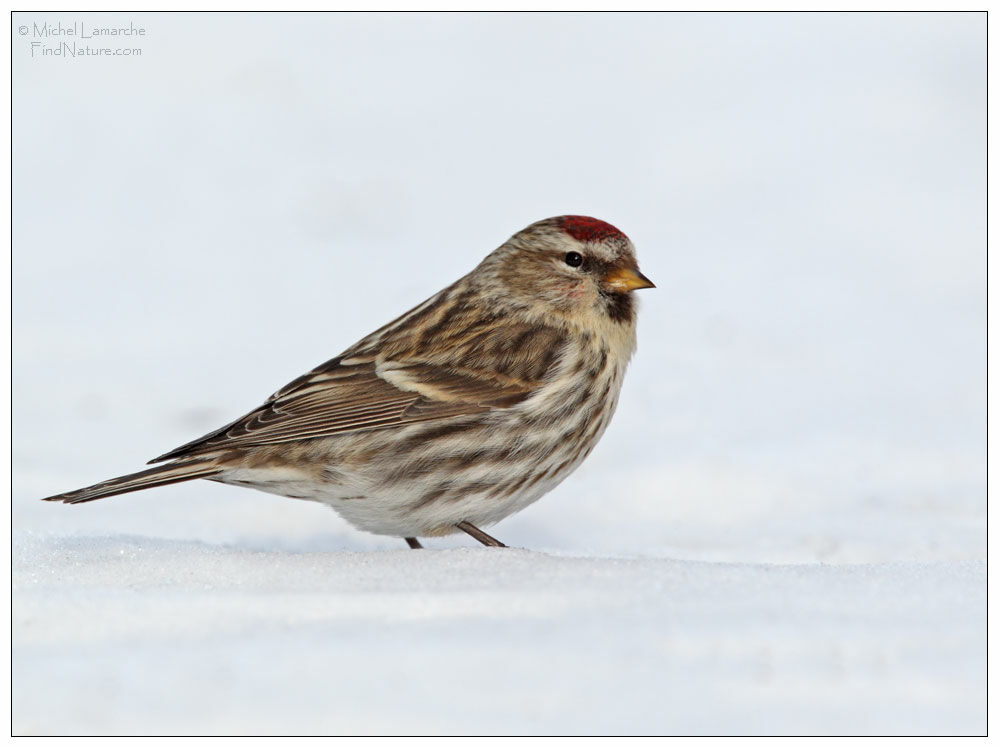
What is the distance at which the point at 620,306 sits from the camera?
5.52m

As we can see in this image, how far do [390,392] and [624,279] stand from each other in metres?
1.07

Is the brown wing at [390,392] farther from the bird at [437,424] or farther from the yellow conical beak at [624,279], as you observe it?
the yellow conical beak at [624,279]

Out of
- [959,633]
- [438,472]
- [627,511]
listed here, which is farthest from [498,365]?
[959,633]

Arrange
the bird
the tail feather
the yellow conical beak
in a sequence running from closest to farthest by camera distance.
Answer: the tail feather, the bird, the yellow conical beak

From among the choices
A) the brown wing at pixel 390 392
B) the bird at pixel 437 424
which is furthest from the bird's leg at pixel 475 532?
the brown wing at pixel 390 392

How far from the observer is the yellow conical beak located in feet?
17.8

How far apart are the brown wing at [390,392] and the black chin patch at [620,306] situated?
0.97ft

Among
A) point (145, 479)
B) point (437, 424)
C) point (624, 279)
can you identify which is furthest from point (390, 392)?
point (624, 279)

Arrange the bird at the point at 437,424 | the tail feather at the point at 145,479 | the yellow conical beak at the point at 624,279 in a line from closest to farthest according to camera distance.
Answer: the tail feather at the point at 145,479
the bird at the point at 437,424
the yellow conical beak at the point at 624,279

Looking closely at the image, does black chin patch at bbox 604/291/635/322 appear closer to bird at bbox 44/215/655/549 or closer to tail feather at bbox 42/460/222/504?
bird at bbox 44/215/655/549

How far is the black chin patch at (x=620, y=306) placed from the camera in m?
5.50

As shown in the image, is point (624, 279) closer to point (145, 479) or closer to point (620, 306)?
point (620, 306)

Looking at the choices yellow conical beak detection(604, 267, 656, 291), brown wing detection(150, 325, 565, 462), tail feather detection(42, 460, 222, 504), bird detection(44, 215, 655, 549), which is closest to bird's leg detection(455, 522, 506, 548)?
bird detection(44, 215, 655, 549)

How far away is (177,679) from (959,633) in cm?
196
